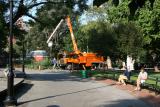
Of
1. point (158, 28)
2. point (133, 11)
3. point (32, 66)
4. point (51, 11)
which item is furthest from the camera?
point (32, 66)

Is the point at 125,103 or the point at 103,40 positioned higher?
the point at 103,40

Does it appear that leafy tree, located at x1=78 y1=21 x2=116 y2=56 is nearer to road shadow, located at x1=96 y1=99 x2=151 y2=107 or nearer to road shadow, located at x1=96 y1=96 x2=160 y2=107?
road shadow, located at x1=96 y1=96 x2=160 y2=107

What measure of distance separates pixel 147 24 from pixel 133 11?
148ft

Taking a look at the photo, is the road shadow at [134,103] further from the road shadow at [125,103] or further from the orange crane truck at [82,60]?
the orange crane truck at [82,60]

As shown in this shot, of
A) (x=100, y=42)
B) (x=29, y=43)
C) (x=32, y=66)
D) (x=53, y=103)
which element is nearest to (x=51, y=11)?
(x=100, y=42)

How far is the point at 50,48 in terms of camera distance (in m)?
89.2

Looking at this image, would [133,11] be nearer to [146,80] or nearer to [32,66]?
[146,80]

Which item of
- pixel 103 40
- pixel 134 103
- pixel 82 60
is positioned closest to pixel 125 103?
pixel 134 103

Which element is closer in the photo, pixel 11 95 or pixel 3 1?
pixel 11 95

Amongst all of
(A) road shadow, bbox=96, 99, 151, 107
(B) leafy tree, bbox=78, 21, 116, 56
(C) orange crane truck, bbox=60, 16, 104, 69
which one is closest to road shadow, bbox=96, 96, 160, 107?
(A) road shadow, bbox=96, 99, 151, 107

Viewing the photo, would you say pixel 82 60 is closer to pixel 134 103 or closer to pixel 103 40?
pixel 103 40

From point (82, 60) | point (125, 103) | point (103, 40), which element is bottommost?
point (125, 103)

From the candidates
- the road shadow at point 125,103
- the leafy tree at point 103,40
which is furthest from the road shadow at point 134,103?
the leafy tree at point 103,40

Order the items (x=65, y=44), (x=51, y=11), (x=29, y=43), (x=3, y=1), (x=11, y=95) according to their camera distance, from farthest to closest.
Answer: (x=29, y=43) → (x=65, y=44) → (x=51, y=11) → (x=3, y=1) → (x=11, y=95)
